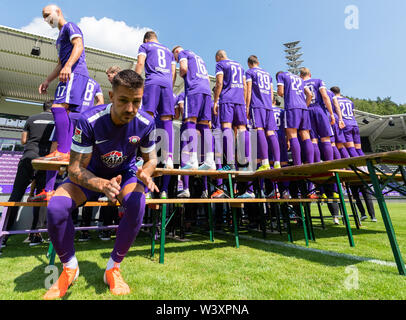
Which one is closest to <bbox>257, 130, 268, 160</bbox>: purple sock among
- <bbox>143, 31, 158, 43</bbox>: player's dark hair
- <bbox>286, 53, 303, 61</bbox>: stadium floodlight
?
<bbox>143, 31, 158, 43</bbox>: player's dark hair

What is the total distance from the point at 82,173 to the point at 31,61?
577 inches

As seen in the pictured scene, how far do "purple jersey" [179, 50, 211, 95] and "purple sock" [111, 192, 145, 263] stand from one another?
2.99m

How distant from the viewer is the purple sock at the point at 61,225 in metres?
1.79

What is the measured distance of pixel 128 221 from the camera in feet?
6.41

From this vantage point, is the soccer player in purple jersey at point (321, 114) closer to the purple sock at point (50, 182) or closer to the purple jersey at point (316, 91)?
the purple jersey at point (316, 91)

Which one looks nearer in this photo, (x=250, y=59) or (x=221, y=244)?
(x=221, y=244)

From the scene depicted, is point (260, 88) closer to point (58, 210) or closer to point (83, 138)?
point (83, 138)

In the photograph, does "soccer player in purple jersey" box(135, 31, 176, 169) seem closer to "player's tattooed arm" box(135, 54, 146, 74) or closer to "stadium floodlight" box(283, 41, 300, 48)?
"player's tattooed arm" box(135, 54, 146, 74)

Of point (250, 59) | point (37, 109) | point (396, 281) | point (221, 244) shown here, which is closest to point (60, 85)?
point (221, 244)

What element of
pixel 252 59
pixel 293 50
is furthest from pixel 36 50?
pixel 293 50
